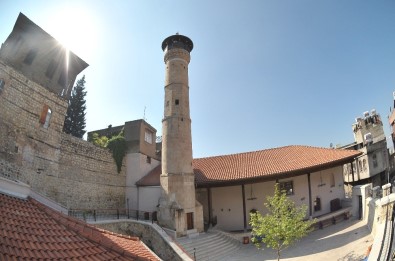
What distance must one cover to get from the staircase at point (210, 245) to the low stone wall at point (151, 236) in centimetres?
111

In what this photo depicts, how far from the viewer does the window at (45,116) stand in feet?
47.6

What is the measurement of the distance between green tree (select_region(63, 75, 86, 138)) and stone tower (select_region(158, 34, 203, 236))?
18.4 m

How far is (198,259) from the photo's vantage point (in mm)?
14812

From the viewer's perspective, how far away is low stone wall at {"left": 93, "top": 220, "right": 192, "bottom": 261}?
47.8 feet

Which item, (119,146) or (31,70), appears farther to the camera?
(119,146)

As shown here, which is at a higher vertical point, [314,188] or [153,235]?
[314,188]

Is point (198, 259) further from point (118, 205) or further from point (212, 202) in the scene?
point (118, 205)

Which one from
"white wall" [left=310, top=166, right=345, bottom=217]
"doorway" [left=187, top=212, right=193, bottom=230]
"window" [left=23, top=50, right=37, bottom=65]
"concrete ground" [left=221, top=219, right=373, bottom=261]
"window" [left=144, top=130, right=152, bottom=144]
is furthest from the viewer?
"window" [left=144, top=130, right=152, bottom=144]

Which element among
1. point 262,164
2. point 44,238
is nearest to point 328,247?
point 262,164

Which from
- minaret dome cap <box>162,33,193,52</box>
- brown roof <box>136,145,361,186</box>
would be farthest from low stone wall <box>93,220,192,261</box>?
minaret dome cap <box>162,33,193,52</box>

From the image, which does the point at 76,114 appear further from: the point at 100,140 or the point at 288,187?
the point at 288,187

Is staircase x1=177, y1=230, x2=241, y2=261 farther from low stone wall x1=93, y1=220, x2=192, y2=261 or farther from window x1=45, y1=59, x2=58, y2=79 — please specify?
window x1=45, y1=59, x2=58, y2=79

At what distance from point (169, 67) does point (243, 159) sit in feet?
36.8

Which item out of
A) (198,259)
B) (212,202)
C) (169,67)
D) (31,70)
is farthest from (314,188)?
(31,70)
